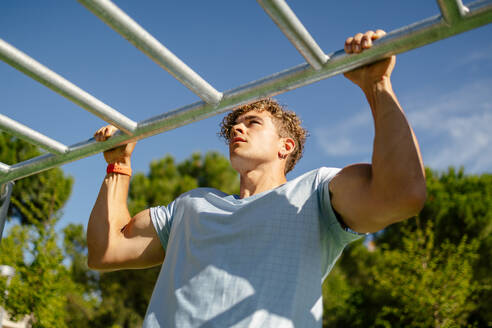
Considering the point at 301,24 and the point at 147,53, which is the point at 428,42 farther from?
the point at 147,53

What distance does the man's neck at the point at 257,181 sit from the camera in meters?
1.93

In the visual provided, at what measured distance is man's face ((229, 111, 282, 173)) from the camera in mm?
1948

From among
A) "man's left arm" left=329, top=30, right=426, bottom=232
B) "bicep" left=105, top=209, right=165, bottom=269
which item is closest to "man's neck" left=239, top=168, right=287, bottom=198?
"bicep" left=105, top=209, right=165, bottom=269

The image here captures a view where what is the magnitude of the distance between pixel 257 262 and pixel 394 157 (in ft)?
1.86

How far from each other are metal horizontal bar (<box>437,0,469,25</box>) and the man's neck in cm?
113

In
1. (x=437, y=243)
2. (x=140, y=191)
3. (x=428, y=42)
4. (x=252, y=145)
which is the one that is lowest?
(x=428, y=42)

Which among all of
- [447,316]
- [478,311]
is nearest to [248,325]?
[447,316]

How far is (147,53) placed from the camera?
1.09 metres

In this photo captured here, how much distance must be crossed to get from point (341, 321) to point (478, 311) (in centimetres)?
346

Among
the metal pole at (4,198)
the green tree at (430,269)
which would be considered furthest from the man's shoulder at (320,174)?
the green tree at (430,269)

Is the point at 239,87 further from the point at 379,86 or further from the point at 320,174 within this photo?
the point at 320,174

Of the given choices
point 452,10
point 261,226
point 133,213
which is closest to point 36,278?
point 133,213

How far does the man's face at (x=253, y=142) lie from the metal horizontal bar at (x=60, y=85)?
649 mm

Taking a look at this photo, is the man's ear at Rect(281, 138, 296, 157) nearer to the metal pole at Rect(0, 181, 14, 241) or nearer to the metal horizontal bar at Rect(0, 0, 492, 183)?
the metal horizontal bar at Rect(0, 0, 492, 183)
